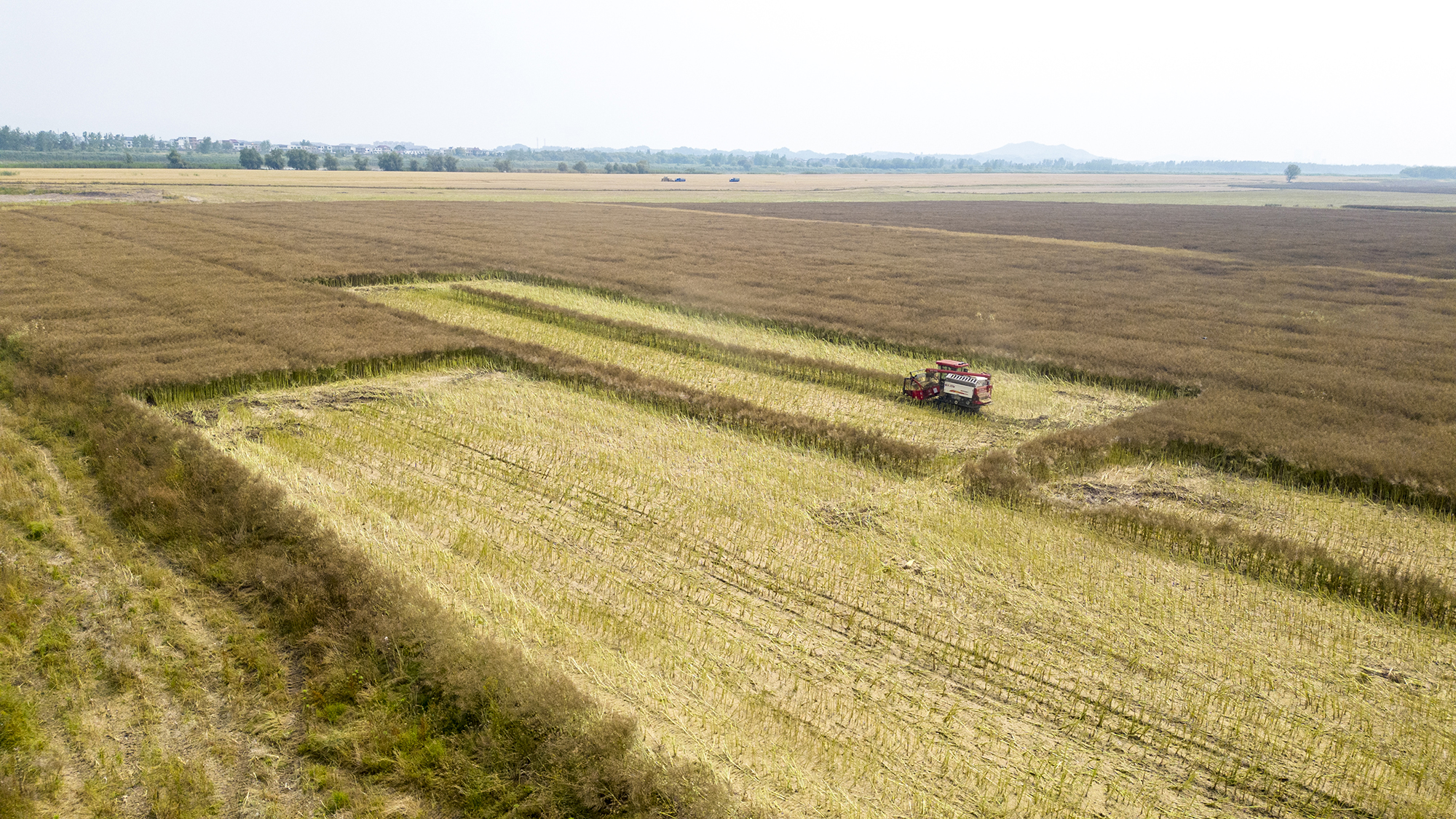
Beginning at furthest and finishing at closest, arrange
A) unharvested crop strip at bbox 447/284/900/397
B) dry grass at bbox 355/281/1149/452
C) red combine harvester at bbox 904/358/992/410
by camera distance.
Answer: unharvested crop strip at bbox 447/284/900/397 < red combine harvester at bbox 904/358/992/410 < dry grass at bbox 355/281/1149/452

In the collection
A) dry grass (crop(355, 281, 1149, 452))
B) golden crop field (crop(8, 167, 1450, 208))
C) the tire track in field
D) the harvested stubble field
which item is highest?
golden crop field (crop(8, 167, 1450, 208))

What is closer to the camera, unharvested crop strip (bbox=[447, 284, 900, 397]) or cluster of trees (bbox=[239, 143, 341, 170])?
unharvested crop strip (bbox=[447, 284, 900, 397])

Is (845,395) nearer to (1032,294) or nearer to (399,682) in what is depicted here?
(399,682)

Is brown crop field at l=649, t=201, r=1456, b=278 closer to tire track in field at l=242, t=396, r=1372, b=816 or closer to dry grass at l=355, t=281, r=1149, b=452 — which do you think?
dry grass at l=355, t=281, r=1149, b=452

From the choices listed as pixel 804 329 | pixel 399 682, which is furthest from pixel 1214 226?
pixel 399 682

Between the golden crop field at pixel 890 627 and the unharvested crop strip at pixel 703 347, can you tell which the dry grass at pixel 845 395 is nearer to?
the unharvested crop strip at pixel 703 347

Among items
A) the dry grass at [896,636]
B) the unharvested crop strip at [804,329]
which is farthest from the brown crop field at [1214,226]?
the dry grass at [896,636]

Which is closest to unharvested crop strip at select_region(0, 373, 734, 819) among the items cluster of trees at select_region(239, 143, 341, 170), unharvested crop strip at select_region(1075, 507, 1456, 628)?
unharvested crop strip at select_region(1075, 507, 1456, 628)

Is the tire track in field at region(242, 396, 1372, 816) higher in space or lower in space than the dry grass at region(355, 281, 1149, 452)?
lower
